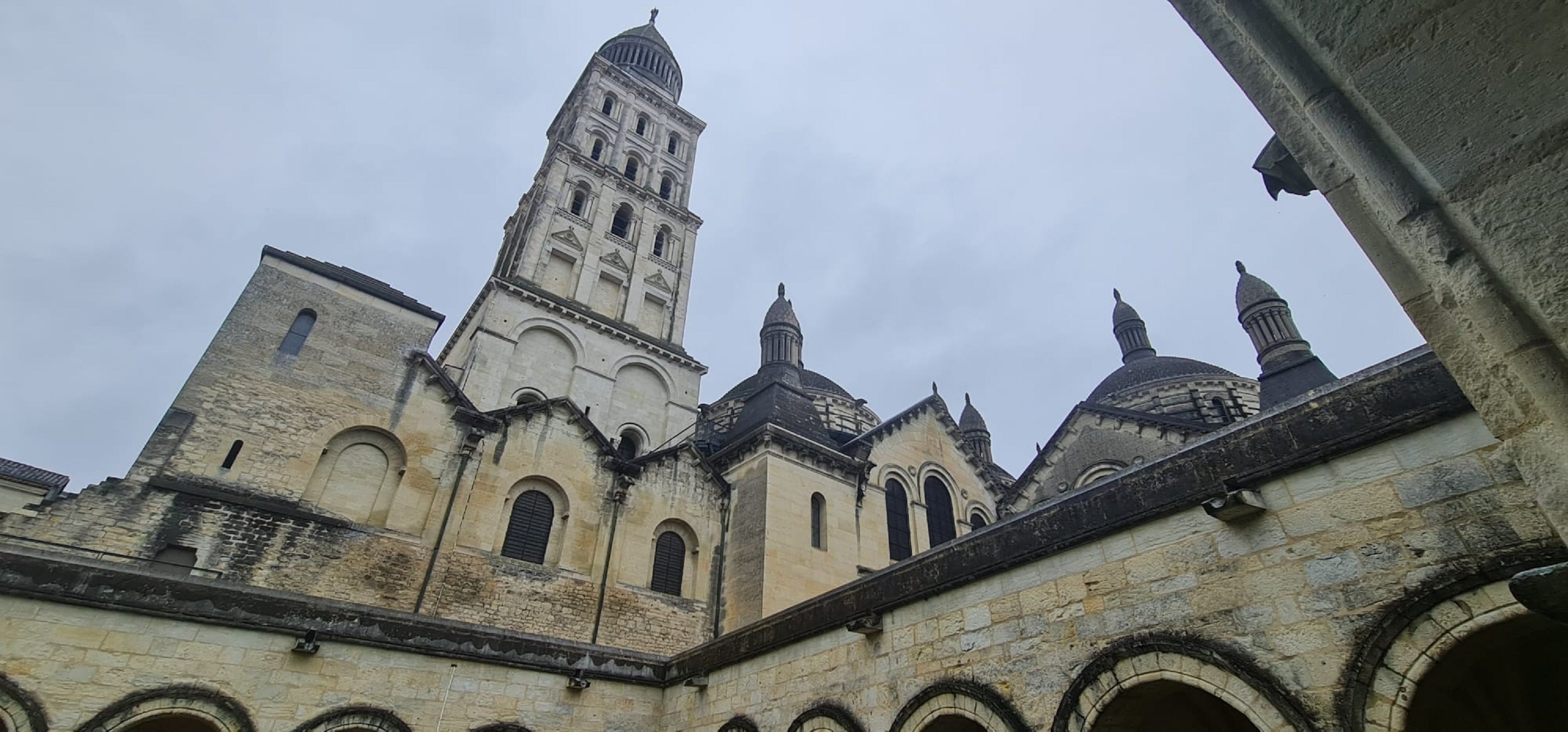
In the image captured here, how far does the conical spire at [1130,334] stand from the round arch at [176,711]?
34.0 m

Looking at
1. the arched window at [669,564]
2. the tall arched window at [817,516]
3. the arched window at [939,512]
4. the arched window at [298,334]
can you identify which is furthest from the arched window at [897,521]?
the arched window at [298,334]

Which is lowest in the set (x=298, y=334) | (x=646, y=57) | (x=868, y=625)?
(x=868, y=625)

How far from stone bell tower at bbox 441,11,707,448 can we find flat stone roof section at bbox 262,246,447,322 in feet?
17.4

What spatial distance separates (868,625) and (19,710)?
978 centimetres

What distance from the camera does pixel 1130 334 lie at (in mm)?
34844

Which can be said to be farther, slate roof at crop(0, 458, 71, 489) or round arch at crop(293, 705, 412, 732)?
slate roof at crop(0, 458, 71, 489)

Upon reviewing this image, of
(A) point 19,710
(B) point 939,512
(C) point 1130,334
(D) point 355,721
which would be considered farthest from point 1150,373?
(A) point 19,710

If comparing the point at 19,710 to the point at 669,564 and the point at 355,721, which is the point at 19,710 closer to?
the point at 355,721

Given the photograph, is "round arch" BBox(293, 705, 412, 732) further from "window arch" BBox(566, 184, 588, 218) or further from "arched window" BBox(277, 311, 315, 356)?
"window arch" BBox(566, 184, 588, 218)

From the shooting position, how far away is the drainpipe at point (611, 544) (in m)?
15.7

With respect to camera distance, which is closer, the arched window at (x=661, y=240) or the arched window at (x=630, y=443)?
the arched window at (x=630, y=443)

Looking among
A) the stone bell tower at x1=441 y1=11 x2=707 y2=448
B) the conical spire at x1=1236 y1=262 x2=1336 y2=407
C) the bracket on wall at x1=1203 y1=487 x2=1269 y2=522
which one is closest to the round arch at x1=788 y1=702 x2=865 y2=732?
the bracket on wall at x1=1203 y1=487 x2=1269 y2=522

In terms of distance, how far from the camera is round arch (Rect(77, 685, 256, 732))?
8.52 metres

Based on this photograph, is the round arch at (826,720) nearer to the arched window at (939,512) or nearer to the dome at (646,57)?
the arched window at (939,512)
